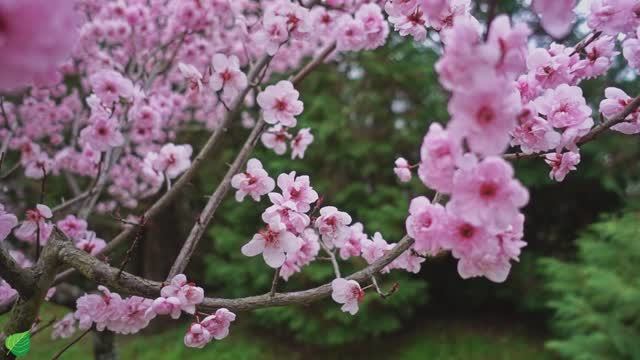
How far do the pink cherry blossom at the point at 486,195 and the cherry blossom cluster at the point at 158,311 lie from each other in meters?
0.76

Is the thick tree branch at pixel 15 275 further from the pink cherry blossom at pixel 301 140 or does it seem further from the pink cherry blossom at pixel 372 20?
the pink cherry blossom at pixel 372 20

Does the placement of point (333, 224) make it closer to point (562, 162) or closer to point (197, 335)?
point (197, 335)

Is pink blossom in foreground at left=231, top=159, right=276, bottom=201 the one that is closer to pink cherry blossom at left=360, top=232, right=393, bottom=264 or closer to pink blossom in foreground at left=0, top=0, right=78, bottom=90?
pink cherry blossom at left=360, top=232, right=393, bottom=264

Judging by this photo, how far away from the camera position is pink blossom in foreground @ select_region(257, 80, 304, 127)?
5.14 ft

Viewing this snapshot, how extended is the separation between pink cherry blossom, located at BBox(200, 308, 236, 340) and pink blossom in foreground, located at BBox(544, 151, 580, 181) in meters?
0.99

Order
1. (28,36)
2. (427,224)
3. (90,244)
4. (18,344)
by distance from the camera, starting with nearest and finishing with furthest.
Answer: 1. (28,36)
2. (427,224)
3. (18,344)
4. (90,244)

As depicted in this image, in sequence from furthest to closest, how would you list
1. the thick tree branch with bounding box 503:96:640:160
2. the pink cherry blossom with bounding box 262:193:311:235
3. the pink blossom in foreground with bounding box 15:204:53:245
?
the pink blossom in foreground with bounding box 15:204:53:245, the pink cherry blossom with bounding box 262:193:311:235, the thick tree branch with bounding box 503:96:640:160

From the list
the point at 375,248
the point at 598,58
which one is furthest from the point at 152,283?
the point at 598,58

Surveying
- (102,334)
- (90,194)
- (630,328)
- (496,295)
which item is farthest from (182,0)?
(496,295)

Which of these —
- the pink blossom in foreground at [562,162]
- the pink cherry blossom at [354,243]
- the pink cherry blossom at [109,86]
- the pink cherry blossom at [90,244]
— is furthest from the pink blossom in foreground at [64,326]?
the pink blossom in foreground at [562,162]

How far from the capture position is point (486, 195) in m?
0.78

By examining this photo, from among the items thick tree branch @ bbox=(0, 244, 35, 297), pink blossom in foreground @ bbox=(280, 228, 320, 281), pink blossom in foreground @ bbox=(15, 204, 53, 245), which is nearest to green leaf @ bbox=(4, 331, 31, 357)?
thick tree branch @ bbox=(0, 244, 35, 297)

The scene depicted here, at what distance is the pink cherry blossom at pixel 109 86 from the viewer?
5.41ft

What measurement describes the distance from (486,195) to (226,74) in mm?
1134
